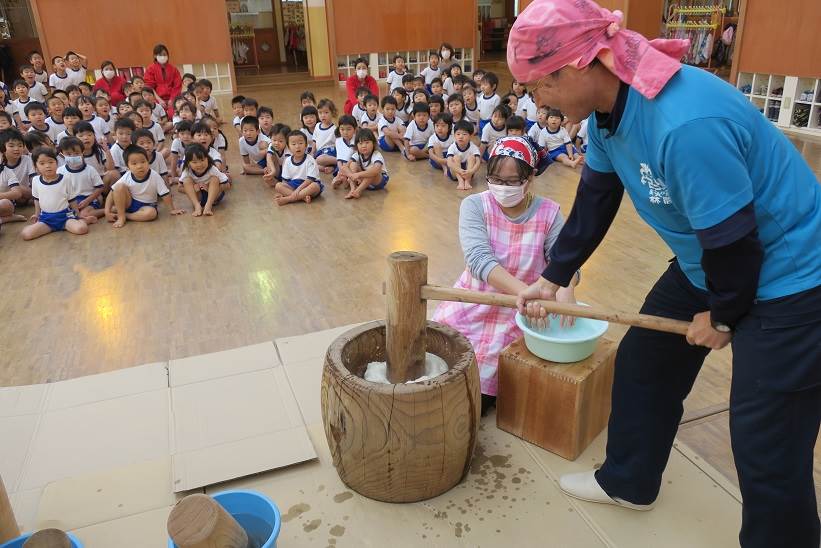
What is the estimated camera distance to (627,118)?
1.35 meters

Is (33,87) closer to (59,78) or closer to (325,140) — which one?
(59,78)

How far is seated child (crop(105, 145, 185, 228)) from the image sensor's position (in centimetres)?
498

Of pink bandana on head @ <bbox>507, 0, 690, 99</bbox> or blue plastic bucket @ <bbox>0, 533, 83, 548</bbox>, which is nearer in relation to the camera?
pink bandana on head @ <bbox>507, 0, 690, 99</bbox>

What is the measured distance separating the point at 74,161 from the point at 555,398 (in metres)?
4.58

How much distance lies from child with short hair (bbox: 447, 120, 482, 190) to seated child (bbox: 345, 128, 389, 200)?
0.70m

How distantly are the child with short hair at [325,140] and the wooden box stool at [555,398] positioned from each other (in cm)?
443

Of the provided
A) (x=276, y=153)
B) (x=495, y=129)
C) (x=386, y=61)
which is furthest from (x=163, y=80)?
(x=495, y=129)

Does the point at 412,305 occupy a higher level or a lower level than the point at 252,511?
higher

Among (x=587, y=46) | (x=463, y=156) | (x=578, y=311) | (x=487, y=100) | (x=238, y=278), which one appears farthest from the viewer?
(x=487, y=100)

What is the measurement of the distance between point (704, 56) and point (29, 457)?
11457 mm

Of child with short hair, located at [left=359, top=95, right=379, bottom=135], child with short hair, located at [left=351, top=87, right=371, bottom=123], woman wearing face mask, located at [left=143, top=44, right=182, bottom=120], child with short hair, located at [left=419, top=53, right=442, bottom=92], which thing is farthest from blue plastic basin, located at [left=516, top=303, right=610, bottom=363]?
child with short hair, located at [left=419, top=53, right=442, bottom=92]

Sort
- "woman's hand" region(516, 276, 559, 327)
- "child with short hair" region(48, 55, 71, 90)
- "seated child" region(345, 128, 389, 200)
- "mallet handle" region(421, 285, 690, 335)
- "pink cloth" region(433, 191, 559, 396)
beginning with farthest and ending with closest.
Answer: "child with short hair" region(48, 55, 71, 90) < "seated child" region(345, 128, 389, 200) < "pink cloth" region(433, 191, 559, 396) < "woman's hand" region(516, 276, 559, 327) < "mallet handle" region(421, 285, 690, 335)

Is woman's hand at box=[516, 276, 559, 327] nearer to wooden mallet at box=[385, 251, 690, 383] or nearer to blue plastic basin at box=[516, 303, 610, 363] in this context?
wooden mallet at box=[385, 251, 690, 383]

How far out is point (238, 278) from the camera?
12.6 ft
